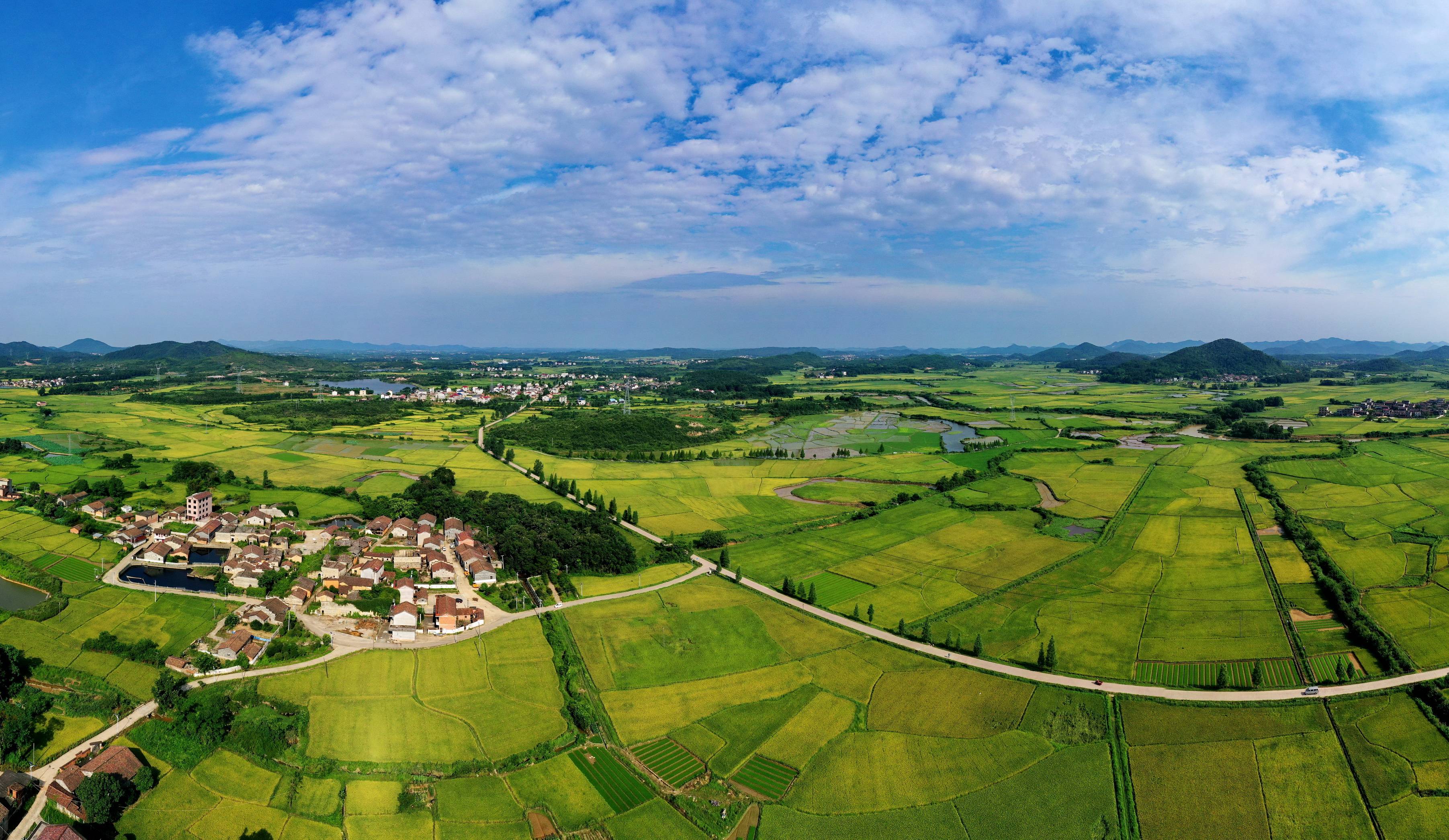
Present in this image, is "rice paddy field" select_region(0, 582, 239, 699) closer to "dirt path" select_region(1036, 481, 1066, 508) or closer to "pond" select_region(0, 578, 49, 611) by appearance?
"pond" select_region(0, 578, 49, 611)

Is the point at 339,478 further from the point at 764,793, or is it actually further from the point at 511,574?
the point at 764,793

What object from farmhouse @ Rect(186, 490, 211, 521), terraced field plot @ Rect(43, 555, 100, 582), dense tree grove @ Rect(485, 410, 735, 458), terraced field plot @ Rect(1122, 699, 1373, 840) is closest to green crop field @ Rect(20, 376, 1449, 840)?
terraced field plot @ Rect(1122, 699, 1373, 840)

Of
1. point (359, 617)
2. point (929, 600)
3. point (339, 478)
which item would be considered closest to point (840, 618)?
point (929, 600)

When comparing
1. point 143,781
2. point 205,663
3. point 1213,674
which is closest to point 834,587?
point 1213,674

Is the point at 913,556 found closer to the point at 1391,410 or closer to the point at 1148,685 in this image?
the point at 1148,685

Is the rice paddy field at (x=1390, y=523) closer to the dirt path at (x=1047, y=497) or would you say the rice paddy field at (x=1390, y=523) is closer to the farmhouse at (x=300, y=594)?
the dirt path at (x=1047, y=497)
